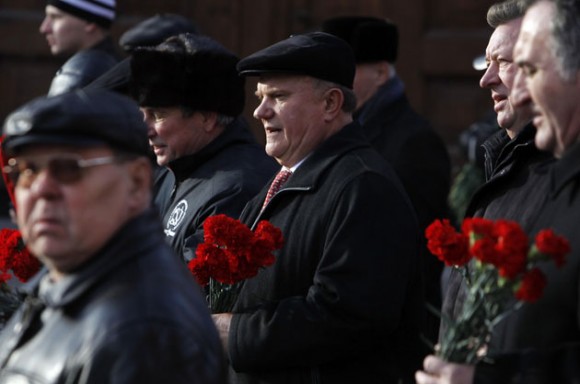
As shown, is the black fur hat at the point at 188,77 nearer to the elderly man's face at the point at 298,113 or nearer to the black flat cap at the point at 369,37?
the elderly man's face at the point at 298,113

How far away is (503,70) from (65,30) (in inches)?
139

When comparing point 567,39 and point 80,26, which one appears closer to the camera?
point 567,39

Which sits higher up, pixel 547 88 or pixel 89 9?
pixel 547 88

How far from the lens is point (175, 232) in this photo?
17.2 ft

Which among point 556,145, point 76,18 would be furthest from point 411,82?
point 556,145

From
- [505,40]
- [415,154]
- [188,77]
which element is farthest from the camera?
[415,154]

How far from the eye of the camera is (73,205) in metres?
3.01

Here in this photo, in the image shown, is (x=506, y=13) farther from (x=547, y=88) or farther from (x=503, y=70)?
(x=547, y=88)

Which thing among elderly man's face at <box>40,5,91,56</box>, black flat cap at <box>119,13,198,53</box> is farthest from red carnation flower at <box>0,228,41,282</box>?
elderly man's face at <box>40,5,91,56</box>

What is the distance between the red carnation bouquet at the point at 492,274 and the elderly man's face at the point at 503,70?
121 centimetres

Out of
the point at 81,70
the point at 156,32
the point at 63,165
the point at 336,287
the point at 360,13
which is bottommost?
the point at 360,13

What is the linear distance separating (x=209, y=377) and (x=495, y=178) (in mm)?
1503

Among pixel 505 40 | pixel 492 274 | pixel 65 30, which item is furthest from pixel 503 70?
pixel 65 30

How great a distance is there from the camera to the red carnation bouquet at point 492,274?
326 cm
